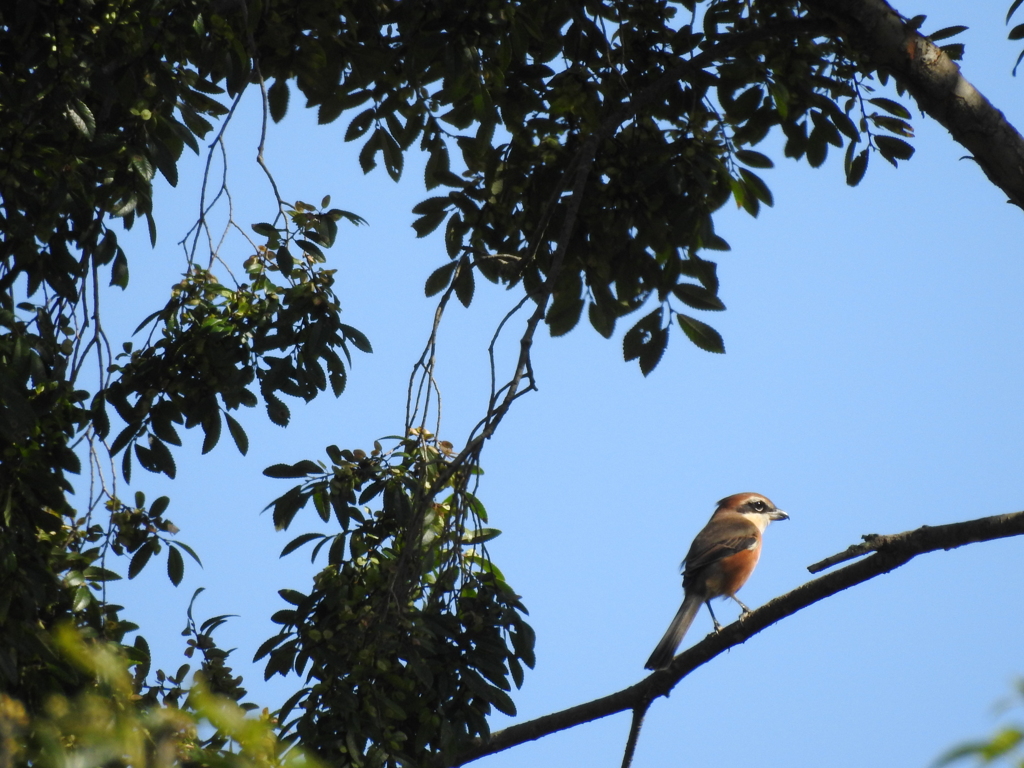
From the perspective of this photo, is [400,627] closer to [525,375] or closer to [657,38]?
[525,375]

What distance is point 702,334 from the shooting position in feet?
12.6

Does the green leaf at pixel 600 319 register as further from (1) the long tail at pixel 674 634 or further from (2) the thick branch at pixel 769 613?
(1) the long tail at pixel 674 634

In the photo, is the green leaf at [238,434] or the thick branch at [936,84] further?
the green leaf at [238,434]

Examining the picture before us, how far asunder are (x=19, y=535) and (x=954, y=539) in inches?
123

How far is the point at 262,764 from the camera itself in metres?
1.35

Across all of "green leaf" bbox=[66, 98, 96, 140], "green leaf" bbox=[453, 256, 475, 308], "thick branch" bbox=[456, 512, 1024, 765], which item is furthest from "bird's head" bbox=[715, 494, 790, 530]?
"green leaf" bbox=[66, 98, 96, 140]

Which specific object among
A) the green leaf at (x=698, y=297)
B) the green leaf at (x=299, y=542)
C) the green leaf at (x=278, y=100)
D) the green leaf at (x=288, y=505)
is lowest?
the green leaf at (x=299, y=542)

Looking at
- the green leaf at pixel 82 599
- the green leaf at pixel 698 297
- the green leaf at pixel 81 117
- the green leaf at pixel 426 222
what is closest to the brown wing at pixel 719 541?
the green leaf at pixel 698 297

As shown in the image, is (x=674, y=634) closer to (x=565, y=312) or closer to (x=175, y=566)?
(x=565, y=312)

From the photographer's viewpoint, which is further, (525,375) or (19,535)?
(19,535)

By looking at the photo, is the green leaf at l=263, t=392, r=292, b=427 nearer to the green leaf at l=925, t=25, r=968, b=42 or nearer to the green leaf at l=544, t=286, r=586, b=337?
the green leaf at l=544, t=286, r=586, b=337

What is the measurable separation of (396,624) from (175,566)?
4.02 ft

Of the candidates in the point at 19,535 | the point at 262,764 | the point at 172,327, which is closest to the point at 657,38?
the point at 172,327

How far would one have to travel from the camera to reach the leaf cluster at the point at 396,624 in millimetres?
2959
